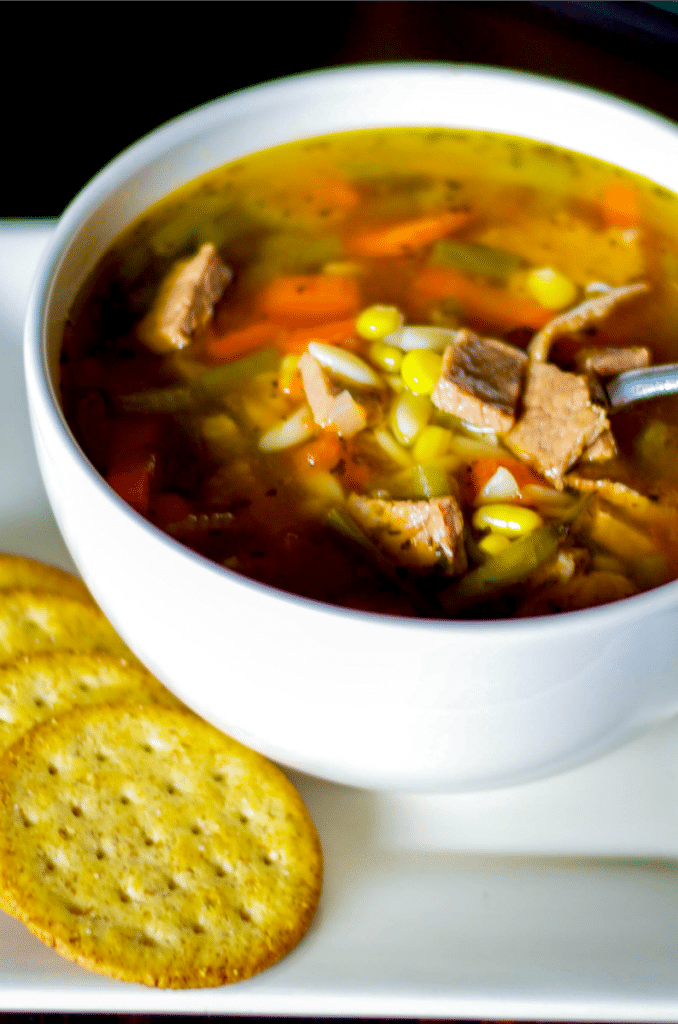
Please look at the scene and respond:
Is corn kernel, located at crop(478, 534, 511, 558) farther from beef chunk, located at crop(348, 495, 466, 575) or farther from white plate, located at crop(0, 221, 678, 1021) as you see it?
white plate, located at crop(0, 221, 678, 1021)

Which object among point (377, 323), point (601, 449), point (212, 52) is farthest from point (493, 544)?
point (212, 52)

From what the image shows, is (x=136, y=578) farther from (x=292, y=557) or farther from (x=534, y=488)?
(x=534, y=488)

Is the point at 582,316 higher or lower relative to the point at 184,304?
higher

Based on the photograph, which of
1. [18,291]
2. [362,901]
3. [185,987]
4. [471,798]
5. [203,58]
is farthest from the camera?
[203,58]

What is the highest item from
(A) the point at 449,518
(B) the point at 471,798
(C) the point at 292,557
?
(A) the point at 449,518

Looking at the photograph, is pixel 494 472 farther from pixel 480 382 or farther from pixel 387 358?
pixel 387 358

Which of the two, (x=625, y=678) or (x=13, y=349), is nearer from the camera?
(x=625, y=678)

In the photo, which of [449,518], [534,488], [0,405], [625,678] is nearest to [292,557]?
[449,518]
